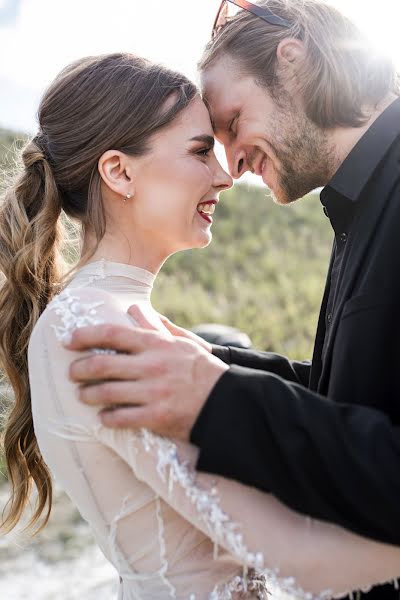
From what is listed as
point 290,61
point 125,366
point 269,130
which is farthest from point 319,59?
point 125,366

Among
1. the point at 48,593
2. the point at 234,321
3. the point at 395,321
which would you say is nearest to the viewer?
the point at 395,321

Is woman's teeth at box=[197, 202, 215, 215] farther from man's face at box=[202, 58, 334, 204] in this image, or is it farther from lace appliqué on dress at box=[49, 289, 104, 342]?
lace appliqué on dress at box=[49, 289, 104, 342]

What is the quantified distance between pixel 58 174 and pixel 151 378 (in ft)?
3.52

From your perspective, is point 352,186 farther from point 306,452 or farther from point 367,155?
point 306,452

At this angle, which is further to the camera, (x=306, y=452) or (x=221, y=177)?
(x=221, y=177)

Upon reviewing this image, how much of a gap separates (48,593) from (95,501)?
286 centimetres

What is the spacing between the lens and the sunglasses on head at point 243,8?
2.68 metres

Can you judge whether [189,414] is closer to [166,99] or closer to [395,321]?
[395,321]

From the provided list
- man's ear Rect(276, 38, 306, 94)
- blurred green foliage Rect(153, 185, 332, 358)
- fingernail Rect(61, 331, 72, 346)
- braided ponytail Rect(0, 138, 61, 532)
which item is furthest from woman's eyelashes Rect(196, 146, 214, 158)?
blurred green foliage Rect(153, 185, 332, 358)

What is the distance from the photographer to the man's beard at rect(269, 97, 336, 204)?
2.57 m

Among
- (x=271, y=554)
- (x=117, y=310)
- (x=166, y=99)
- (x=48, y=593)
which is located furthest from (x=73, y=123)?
(x=48, y=593)

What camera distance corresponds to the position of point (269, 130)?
264 centimetres

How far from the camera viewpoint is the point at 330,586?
1679 mm

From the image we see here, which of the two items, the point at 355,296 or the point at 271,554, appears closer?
the point at 271,554
